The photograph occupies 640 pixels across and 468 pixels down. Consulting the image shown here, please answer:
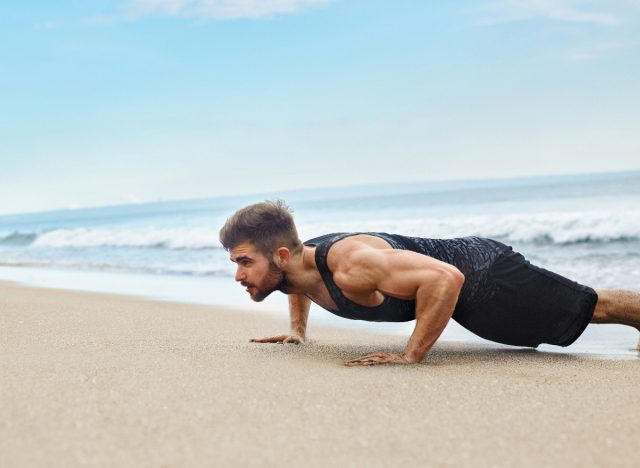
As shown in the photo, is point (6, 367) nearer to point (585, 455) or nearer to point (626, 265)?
point (585, 455)

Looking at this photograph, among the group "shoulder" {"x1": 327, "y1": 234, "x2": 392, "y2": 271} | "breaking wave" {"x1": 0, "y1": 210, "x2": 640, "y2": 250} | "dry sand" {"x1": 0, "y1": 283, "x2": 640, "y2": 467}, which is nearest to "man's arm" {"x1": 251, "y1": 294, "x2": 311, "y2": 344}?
"dry sand" {"x1": 0, "y1": 283, "x2": 640, "y2": 467}

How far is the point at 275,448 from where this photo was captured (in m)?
2.32

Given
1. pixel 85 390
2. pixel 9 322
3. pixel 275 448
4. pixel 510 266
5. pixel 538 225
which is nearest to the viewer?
pixel 275 448

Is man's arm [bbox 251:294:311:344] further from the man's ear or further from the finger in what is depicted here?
the man's ear

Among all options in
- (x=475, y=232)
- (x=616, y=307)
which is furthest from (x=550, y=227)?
(x=616, y=307)

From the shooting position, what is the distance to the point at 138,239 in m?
23.2

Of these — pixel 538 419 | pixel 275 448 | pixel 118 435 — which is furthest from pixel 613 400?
pixel 118 435

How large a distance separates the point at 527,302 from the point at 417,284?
94cm

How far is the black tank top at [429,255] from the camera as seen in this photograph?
4082 millimetres

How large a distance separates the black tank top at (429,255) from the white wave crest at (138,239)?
15212 mm

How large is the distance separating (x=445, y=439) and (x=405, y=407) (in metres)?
0.42

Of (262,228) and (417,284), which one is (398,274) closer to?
(417,284)

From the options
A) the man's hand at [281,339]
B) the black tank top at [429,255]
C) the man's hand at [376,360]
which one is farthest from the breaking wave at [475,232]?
the man's hand at [376,360]

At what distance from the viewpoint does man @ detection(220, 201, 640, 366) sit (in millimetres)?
3822
